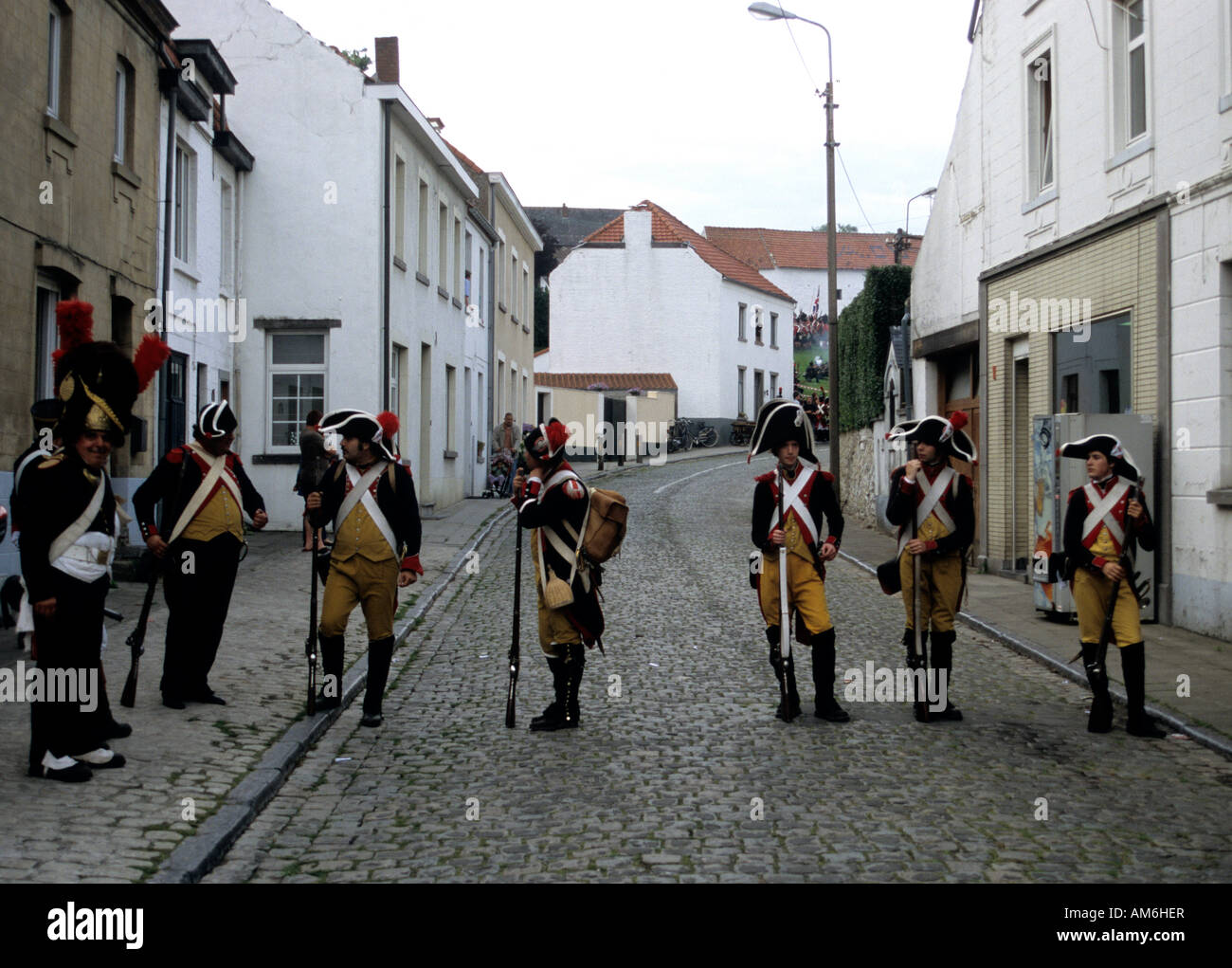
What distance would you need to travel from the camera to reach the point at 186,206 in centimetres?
1862

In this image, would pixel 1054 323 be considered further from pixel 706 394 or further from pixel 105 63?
pixel 706 394

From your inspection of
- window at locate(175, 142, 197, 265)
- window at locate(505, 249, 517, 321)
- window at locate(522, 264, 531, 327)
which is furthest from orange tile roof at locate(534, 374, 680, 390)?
window at locate(175, 142, 197, 265)

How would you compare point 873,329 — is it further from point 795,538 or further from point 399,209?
point 795,538

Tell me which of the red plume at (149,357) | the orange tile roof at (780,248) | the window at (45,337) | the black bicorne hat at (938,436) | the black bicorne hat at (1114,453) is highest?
the orange tile roof at (780,248)

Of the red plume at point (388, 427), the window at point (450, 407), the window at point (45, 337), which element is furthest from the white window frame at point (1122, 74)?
the window at point (450, 407)

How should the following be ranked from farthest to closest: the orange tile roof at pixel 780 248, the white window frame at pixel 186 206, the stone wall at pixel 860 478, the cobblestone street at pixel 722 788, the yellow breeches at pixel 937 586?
the orange tile roof at pixel 780 248
the stone wall at pixel 860 478
the white window frame at pixel 186 206
the yellow breeches at pixel 937 586
the cobblestone street at pixel 722 788

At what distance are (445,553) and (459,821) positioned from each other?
12586 millimetres

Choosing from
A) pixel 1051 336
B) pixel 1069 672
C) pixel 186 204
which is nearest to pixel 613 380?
pixel 186 204

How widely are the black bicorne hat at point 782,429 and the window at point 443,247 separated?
19957 millimetres

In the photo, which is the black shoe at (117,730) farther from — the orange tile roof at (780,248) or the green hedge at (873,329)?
the orange tile roof at (780,248)

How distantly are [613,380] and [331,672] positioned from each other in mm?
46327

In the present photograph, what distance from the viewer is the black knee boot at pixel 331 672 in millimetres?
8336
